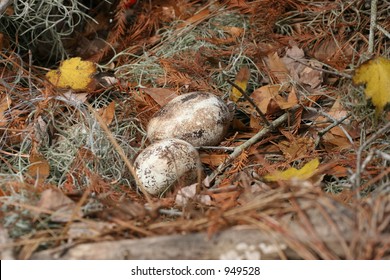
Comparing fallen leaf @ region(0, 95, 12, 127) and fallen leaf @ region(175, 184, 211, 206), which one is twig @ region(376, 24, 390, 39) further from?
fallen leaf @ region(0, 95, 12, 127)

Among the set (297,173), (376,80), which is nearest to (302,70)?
(376,80)

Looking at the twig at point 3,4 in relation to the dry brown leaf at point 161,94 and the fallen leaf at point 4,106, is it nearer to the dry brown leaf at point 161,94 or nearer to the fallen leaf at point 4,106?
the fallen leaf at point 4,106

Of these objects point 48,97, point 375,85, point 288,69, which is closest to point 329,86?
point 288,69

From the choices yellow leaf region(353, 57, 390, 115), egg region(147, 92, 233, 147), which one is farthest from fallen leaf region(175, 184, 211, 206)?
yellow leaf region(353, 57, 390, 115)

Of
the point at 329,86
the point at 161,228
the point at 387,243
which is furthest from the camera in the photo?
the point at 329,86

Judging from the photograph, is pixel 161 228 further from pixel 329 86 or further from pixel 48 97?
pixel 329 86

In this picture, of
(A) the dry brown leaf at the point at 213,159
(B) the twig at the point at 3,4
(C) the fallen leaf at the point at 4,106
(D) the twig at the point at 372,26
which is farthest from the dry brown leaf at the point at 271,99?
(B) the twig at the point at 3,4
